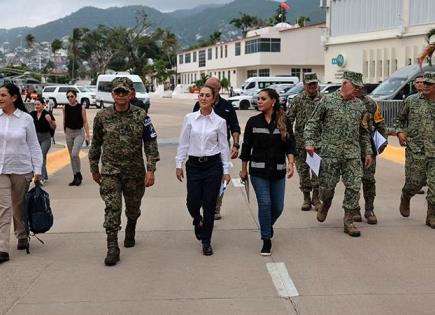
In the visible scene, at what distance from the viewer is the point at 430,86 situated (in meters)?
7.45

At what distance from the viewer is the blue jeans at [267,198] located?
643 centimetres

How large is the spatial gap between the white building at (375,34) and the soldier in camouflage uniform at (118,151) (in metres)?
36.6

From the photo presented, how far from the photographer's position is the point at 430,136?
24.6 feet

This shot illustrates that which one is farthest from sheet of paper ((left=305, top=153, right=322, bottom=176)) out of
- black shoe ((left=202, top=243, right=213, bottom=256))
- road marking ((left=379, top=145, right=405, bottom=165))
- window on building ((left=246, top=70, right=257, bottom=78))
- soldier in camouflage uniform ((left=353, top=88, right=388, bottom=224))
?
window on building ((left=246, top=70, right=257, bottom=78))

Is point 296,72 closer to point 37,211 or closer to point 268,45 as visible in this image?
point 268,45

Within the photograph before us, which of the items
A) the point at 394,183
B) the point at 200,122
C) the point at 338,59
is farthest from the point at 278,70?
the point at 200,122

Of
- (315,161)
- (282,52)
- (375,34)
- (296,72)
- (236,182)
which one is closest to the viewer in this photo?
(315,161)

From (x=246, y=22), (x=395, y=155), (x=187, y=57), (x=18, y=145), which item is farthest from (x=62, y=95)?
(x=246, y=22)

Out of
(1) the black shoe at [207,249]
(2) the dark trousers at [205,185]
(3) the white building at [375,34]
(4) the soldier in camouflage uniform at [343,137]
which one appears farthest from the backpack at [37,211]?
(3) the white building at [375,34]

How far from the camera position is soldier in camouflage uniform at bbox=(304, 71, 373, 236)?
275 inches

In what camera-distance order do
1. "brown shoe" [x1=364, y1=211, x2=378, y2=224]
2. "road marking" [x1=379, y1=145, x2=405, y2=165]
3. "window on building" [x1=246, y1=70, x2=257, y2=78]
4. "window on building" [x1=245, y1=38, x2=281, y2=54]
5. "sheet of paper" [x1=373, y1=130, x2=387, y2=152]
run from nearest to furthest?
"sheet of paper" [x1=373, y1=130, x2=387, y2=152]
"brown shoe" [x1=364, y1=211, x2=378, y2=224]
"road marking" [x1=379, y1=145, x2=405, y2=165]
"window on building" [x1=245, y1=38, x2=281, y2=54]
"window on building" [x1=246, y1=70, x2=257, y2=78]

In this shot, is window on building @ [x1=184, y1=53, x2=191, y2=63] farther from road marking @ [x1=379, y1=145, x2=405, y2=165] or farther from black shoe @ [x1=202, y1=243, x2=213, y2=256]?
black shoe @ [x1=202, y1=243, x2=213, y2=256]

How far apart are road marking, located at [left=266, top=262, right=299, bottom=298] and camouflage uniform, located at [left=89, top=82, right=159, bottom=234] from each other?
1569 millimetres

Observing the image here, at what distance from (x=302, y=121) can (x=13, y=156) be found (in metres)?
3.77
